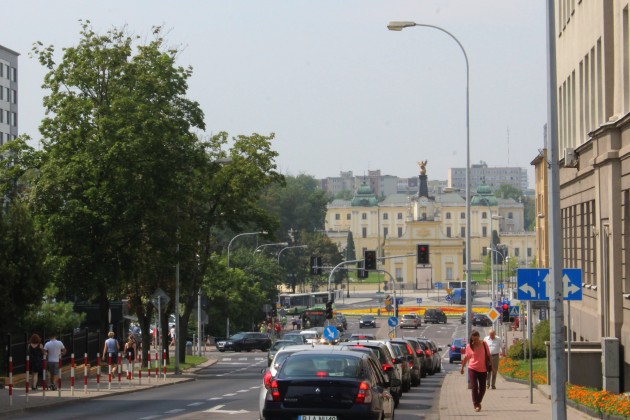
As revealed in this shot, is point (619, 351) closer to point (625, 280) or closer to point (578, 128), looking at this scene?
point (625, 280)

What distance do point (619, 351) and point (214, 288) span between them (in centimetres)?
5365

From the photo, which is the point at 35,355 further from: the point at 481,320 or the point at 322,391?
the point at 481,320

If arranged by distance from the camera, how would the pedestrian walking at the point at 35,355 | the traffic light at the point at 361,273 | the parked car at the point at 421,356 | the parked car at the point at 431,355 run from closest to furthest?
1. the pedestrian walking at the point at 35,355
2. the parked car at the point at 421,356
3. the parked car at the point at 431,355
4. the traffic light at the point at 361,273

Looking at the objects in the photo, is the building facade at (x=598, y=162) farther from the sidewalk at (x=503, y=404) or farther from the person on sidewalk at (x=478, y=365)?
the sidewalk at (x=503, y=404)

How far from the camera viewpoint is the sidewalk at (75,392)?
2616cm

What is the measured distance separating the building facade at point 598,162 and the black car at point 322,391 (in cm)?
862

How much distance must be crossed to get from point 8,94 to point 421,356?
287ft

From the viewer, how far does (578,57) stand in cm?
3691

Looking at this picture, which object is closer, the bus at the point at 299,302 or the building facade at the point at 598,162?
the building facade at the point at 598,162

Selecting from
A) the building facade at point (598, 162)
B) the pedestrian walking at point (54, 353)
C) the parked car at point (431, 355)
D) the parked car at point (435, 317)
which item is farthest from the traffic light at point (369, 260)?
the parked car at point (435, 317)

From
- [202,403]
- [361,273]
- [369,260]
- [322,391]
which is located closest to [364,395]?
[322,391]

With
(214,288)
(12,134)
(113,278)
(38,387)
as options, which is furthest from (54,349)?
(12,134)

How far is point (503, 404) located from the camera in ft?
83.7

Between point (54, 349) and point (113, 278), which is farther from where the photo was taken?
point (113, 278)
